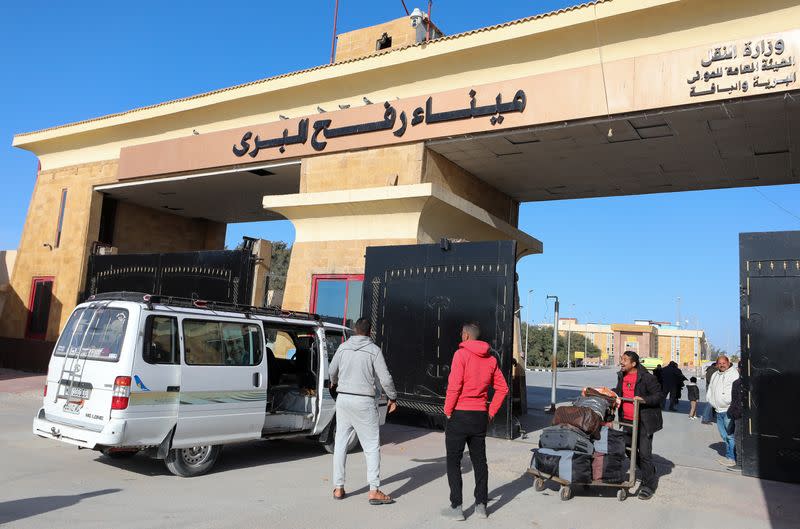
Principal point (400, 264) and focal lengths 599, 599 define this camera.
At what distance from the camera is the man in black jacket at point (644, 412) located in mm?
6848

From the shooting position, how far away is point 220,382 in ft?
22.6

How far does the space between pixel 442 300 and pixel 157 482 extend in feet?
19.6

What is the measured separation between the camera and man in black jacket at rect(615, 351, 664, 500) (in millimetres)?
6848

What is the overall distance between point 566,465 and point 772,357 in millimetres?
3641

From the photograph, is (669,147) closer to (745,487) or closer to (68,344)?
(745,487)

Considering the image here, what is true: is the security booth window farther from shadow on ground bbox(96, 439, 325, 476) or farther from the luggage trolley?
the luggage trolley

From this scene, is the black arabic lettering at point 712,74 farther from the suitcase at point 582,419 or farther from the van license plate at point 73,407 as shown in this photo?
the van license plate at point 73,407

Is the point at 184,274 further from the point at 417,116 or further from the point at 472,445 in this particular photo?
the point at 472,445

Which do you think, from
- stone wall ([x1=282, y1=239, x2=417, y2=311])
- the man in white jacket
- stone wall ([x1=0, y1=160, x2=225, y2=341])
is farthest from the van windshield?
stone wall ([x1=0, y1=160, x2=225, y2=341])

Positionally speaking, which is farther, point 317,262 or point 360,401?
point 317,262

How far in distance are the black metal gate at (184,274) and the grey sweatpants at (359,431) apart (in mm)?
7483

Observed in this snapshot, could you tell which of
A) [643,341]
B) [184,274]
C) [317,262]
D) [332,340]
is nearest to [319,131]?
[317,262]

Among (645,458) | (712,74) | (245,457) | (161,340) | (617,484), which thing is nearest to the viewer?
(161,340)

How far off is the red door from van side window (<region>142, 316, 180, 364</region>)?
14.7 metres
